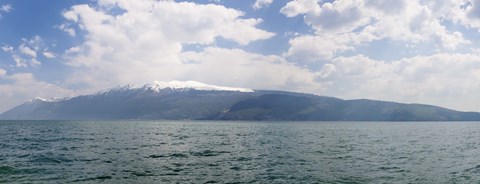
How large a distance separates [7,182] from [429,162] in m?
52.8

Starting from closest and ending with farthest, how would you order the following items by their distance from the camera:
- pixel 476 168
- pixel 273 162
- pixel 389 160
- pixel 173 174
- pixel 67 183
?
pixel 67 183
pixel 173 174
pixel 476 168
pixel 273 162
pixel 389 160

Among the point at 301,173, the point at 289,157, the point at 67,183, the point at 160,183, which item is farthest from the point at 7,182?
the point at 289,157

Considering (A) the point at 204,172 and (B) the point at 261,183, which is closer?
(B) the point at 261,183

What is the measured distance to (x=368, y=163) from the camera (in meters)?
53.2

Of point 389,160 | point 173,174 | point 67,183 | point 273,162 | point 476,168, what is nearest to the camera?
point 67,183

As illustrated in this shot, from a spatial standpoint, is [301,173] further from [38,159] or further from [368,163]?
[38,159]

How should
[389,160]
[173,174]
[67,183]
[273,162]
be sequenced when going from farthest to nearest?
[389,160], [273,162], [173,174], [67,183]

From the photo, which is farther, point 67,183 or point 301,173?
point 301,173

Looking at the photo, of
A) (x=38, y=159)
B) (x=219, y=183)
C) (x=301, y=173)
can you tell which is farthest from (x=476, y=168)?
(x=38, y=159)

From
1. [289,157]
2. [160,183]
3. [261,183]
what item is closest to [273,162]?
[289,157]

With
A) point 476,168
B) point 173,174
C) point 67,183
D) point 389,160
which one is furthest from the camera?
point 389,160

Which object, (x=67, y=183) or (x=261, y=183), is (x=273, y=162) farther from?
(x=67, y=183)

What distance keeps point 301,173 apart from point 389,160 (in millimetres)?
20769

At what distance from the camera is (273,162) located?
53.2 metres
